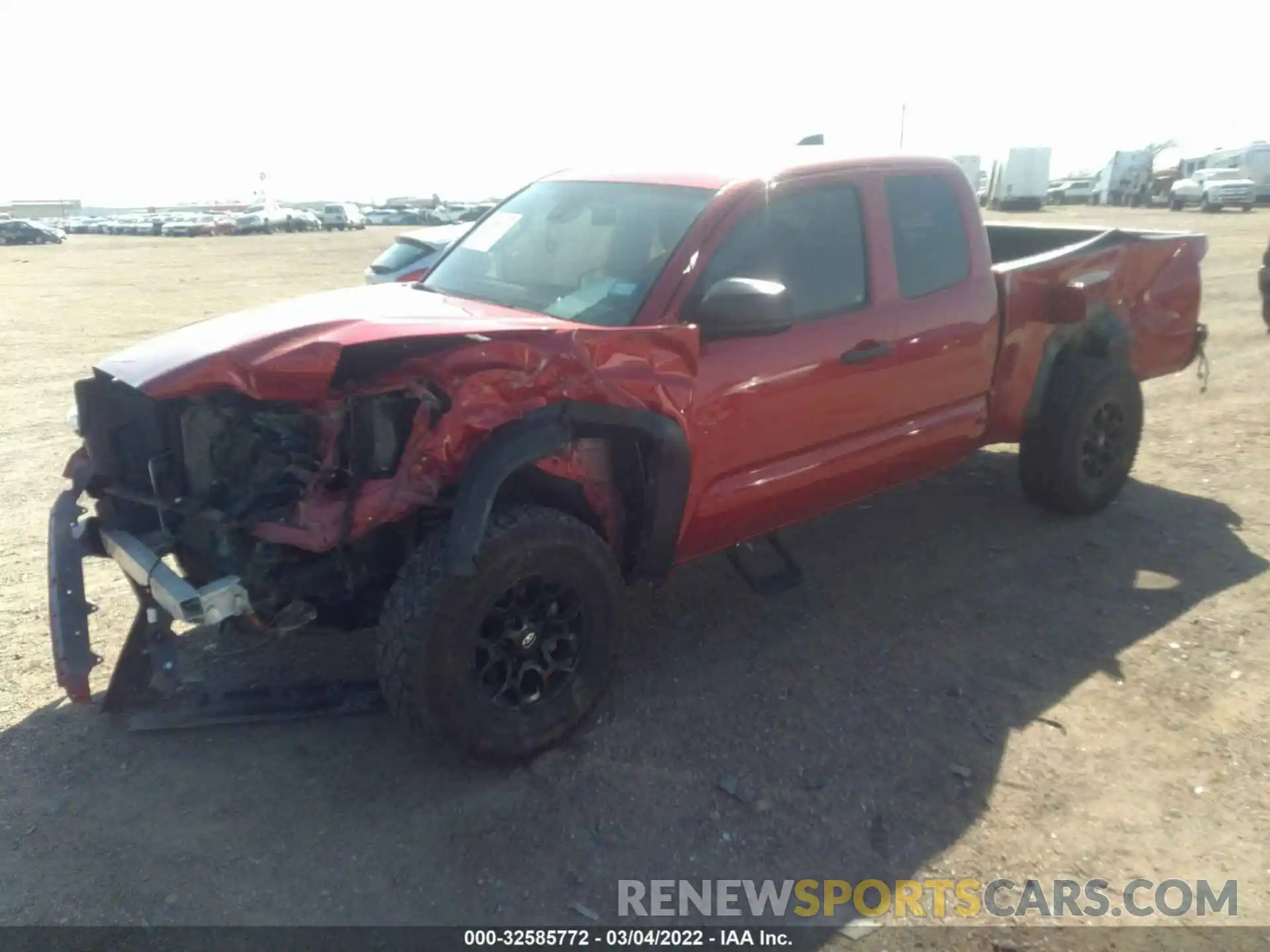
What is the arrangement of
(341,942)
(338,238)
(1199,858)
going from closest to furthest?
(341,942)
(1199,858)
(338,238)

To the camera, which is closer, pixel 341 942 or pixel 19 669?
pixel 341 942

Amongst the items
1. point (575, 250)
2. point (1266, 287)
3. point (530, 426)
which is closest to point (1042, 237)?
point (575, 250)

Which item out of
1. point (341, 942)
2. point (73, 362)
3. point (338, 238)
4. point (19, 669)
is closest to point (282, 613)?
point (341, 942)

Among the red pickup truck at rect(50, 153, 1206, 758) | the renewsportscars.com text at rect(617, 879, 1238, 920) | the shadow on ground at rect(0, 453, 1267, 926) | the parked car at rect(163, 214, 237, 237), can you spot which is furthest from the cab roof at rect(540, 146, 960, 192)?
the parked car at rect(163, 214, 237, 237)

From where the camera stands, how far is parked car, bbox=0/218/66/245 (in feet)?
147

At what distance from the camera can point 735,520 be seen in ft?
13.5

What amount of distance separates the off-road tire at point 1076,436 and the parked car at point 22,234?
1952 inches

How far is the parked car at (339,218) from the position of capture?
5734cm

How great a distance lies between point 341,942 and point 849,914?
4.56 ft

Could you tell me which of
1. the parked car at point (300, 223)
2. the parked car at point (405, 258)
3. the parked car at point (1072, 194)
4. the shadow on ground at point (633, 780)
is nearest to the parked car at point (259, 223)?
the parked car at point (300, 223)

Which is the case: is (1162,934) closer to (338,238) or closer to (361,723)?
(361,723)

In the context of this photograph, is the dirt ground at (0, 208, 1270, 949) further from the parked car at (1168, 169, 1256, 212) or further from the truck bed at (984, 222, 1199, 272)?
the parked car at (1168, 169, 1256, 212)

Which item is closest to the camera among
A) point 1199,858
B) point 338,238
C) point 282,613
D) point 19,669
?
point 1199,858

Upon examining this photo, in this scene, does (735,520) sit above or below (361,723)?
above
